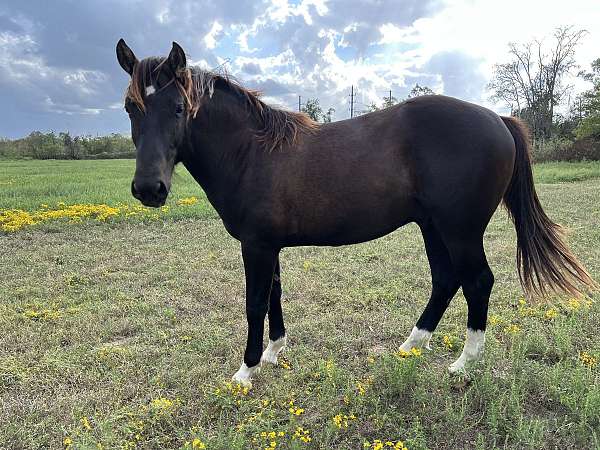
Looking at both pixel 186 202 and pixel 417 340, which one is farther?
pixel 186 202

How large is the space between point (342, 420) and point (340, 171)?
65.3 inches

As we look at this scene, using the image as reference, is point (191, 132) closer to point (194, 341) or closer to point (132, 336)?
point (194, 341)

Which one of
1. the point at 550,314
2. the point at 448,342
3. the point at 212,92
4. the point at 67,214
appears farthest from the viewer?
the point at 67,214

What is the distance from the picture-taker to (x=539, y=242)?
3182mm

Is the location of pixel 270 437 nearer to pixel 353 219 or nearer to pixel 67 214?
pixel 353 219

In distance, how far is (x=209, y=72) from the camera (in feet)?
9.68

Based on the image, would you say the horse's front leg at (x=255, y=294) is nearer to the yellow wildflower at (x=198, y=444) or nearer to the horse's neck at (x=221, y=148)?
the horse's neck at (x=221, y=148)

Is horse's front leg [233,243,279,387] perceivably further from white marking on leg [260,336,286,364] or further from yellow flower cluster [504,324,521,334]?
yellow flower cluster [504,324,521,334]

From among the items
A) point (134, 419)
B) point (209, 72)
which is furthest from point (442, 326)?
point (209, 72)

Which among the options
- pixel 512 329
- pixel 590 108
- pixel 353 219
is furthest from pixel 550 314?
pixel 590 108

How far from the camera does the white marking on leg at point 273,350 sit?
3.36 m

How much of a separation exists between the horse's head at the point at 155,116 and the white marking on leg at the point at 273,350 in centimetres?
157

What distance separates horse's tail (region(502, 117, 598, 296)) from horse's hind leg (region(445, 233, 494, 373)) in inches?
20.7

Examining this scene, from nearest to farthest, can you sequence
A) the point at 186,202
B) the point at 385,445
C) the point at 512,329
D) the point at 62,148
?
the point at 385,445 → the point at 512,329 → the point at 186,202 → the point at 62,148
